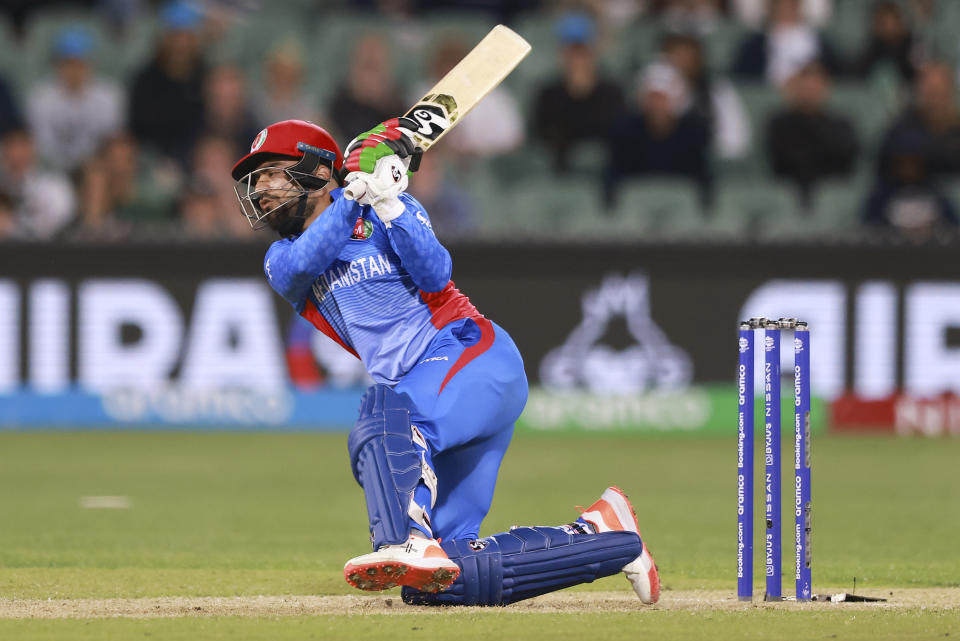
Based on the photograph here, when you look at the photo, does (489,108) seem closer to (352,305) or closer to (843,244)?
(843,244)

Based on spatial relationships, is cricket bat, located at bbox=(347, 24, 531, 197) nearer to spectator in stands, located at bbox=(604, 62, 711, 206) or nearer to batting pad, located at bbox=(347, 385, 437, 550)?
batting pad, located at bbox=(347, 385, 437, 550)

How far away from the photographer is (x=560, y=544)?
470 centimetres

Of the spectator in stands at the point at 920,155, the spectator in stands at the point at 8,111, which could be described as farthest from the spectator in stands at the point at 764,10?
the spectator in stands at the point at 8,111

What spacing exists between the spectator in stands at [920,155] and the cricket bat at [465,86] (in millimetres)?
6952

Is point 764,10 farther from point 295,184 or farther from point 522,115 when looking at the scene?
point 295,184

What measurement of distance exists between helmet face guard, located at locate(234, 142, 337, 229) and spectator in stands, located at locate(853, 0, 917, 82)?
29.2ft

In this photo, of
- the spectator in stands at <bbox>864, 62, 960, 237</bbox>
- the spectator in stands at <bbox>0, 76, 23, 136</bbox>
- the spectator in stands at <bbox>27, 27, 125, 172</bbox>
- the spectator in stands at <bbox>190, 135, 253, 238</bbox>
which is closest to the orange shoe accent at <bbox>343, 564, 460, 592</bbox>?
the spectator in stands at <bbox>190, 135, 253, 238</bbox>

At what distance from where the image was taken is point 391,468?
446 cm

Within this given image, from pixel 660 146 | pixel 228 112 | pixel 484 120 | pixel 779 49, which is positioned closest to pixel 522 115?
pixel 484 120

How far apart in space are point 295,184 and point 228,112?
7634 mm

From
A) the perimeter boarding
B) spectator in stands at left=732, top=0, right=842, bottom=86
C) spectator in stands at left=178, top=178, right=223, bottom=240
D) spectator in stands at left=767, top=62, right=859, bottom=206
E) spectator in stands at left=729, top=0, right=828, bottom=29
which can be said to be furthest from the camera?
spectator in stands at left=729, top=0, right=828, bottom=29

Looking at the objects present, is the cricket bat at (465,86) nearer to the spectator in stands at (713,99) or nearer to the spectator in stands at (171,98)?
the spectator in stands at (713,99)

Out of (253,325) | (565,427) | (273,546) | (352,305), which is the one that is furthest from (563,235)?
(352,305)

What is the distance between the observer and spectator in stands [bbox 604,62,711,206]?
478 inches
